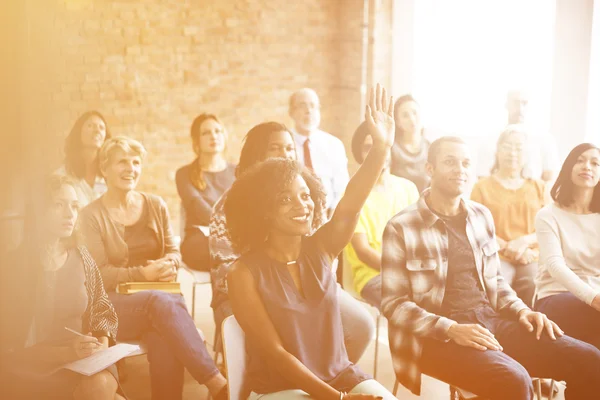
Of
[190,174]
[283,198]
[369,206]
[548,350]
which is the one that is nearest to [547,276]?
[548,350]

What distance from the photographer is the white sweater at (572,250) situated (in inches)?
132

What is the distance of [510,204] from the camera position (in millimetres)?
3809

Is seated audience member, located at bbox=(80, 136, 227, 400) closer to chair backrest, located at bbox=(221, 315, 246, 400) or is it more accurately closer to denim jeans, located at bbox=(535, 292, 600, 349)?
chair backrest, located at bbox=(221, 315, 246, 400)

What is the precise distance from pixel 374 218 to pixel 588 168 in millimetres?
942

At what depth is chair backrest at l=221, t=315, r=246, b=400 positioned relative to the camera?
2.62 meters

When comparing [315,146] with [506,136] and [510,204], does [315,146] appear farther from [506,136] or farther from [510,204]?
[510,204]

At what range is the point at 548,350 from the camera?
310 centimetres

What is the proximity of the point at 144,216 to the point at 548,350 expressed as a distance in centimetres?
177

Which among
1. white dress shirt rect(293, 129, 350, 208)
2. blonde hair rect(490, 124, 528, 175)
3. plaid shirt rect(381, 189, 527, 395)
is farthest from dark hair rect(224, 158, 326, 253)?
white dress shirt rect(293, 129, 350, 208)

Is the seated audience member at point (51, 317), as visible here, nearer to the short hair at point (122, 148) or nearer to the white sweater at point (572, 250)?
the short hair at point (122, 148)

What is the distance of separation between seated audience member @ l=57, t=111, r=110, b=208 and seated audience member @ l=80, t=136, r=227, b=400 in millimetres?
85

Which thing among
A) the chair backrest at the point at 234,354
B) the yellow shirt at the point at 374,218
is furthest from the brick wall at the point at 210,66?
the chair backrest at the point at 234,354

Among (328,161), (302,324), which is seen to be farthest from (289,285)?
(328,161)

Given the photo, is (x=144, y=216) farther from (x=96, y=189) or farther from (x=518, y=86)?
(x=518, y=86)
